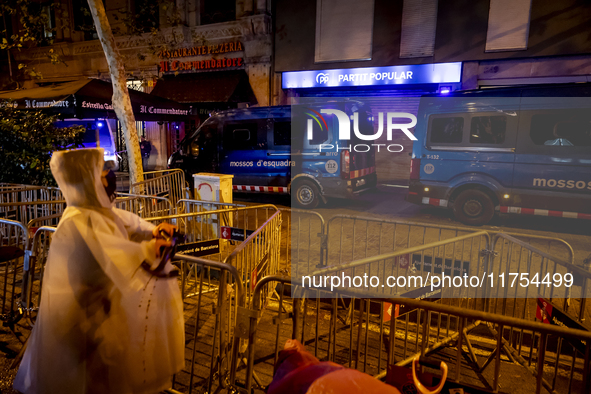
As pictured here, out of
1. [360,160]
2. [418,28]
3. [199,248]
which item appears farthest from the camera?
[418,28]

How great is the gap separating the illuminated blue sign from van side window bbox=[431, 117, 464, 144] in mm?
5246

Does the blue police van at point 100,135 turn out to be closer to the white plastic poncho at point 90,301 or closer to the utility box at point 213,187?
the utility box at point 213,187

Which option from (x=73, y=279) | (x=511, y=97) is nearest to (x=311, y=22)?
(x=511, y=97)

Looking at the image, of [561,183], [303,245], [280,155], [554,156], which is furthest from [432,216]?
[280,155]

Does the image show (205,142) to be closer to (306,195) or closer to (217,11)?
(306,195)

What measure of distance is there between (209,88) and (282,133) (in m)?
6.45

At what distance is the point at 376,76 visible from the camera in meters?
14.2

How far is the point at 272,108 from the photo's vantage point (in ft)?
37.5

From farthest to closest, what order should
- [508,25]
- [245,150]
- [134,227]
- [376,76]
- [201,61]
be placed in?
[201,61], [376,76], [508,25], [245,150], [134,227]

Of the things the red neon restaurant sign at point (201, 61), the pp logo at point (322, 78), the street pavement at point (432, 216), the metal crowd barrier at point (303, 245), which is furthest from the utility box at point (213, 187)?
the red neon restaurant sign at point (201, 61)

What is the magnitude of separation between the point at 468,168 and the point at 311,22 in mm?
9465

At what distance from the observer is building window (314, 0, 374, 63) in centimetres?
1412

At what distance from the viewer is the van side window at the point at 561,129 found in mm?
7613

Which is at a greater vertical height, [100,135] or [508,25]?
[508,25]
